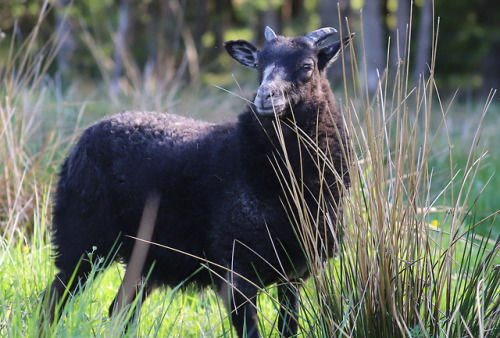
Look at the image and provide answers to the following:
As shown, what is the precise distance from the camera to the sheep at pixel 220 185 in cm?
343

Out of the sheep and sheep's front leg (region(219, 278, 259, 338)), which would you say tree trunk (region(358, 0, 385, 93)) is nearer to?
the sheep

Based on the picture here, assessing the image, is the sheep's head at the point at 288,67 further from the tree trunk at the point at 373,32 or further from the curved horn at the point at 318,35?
the tree trunk at the point at 373,32

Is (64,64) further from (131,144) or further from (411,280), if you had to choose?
(411,280)

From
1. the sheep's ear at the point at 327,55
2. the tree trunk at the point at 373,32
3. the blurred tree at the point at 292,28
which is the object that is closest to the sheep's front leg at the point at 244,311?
the sheep's ear at the point at 327,55

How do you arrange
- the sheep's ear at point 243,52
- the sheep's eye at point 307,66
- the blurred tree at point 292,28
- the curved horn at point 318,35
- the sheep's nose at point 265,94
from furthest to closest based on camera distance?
the blurred tree at point 292,28 → the sheep's ear at point 243,52 → the curved horn at point 318,35 → the sheep's eye at point 307,66 → the sheep's nose at point 265,94

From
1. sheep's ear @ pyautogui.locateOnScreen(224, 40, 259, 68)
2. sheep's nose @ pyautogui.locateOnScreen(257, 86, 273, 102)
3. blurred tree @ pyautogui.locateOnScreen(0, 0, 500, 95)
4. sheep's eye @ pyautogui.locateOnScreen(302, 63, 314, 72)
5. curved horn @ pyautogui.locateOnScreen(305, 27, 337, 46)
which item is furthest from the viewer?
blurred tree @ pyautogui.locateOnScreen(0, 0, 500, 95)

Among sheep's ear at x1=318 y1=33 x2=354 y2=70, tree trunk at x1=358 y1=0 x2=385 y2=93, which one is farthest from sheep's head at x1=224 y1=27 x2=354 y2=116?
tree trunk at x1=358 y1=0 x2=385 y2=93

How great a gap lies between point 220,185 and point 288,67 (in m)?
0.78

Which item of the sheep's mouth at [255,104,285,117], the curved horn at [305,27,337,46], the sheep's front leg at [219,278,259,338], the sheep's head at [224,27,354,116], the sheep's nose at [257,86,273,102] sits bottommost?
the sheep's front leg at [219,278,259,338]

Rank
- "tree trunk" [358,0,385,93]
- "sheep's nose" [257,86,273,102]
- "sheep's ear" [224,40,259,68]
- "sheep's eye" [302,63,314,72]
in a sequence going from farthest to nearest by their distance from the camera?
"tree trunk" [358,0,385,93]
"sheep's ear" [224,40,259,68]
"sheep's eye" [302,63,314,72]
"sheep's nose" [257,86,273,102]

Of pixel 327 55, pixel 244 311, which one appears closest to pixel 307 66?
pixel 327 55

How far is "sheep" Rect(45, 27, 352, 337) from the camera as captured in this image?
3430 millimetres

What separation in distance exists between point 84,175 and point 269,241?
4.24ft

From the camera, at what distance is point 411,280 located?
2.80 metres
